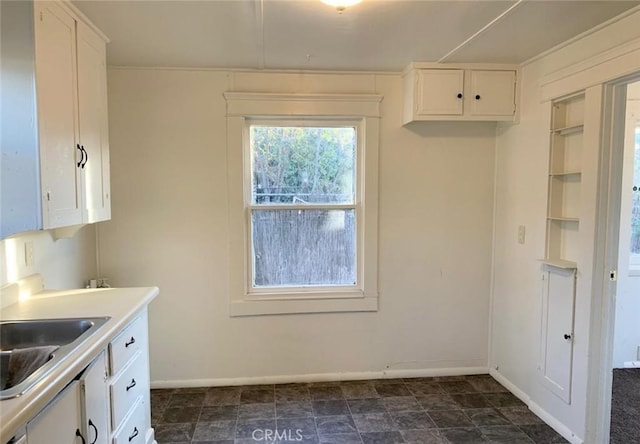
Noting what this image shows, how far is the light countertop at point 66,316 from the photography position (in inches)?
42.3

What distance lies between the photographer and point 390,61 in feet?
9.49

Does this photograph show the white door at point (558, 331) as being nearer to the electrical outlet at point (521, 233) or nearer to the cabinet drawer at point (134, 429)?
the electrical outlet at point (521, 233)

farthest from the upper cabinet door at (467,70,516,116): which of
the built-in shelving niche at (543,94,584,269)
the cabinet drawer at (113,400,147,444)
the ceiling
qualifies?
the cabinet drawer at (113,400,147,444)

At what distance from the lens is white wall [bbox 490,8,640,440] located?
2389 millimetres

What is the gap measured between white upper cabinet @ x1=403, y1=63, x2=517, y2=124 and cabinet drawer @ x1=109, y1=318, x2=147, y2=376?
2264mm

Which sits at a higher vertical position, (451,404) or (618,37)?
(618,37)

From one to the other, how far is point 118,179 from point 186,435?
1.82 metres

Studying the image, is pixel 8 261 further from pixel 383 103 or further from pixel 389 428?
pixel 383 103

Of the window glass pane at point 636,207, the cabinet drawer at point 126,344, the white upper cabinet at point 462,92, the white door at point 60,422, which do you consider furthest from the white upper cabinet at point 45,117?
the window glass pane at point 636,207

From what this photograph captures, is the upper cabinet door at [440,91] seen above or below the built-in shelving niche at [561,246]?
above

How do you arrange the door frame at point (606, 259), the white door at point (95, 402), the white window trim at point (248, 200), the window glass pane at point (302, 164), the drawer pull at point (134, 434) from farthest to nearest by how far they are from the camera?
the window glass pane at point (302, 164) → the white window trim at point (248, 200) → the door frame at point (606, 259) → the drawer pull at point (134, 434) → the white door at point (95, 402)

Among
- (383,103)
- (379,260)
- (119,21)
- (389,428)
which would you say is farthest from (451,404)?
(119,21)

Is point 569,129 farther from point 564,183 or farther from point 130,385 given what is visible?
point 130,385

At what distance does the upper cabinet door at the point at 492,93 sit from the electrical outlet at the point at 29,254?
2.92m
